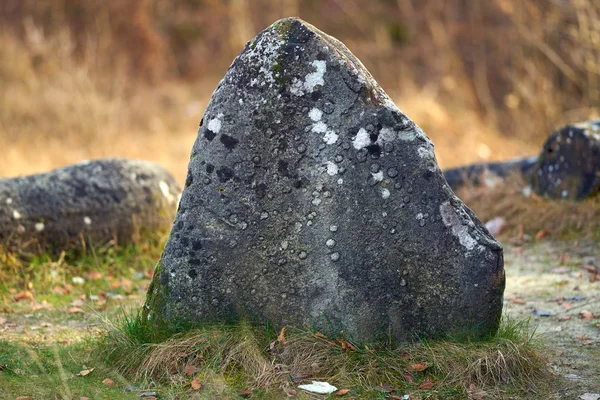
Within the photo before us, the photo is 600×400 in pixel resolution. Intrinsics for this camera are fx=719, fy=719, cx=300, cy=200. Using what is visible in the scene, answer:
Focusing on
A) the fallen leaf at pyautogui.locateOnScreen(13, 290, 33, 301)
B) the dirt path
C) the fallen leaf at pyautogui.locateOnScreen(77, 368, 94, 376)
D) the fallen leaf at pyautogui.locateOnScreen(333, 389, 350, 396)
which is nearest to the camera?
the fallen leaf at pyautogui.locateOnScreen(333, 389, 350, 396)

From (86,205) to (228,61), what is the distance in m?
13.5

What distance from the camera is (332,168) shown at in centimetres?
350

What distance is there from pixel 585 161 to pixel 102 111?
9.31 meters

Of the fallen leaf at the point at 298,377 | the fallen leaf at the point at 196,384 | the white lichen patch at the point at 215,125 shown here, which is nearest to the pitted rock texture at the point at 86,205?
the white lichen patch at the point at 215,125

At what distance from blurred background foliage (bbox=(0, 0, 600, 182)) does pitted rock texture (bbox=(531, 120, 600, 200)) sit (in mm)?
2670

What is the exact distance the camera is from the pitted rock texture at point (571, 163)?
6.43 meters

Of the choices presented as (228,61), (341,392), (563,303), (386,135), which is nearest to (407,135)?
(386,135)

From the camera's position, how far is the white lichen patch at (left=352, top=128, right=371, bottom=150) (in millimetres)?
3496

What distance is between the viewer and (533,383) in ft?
11.0

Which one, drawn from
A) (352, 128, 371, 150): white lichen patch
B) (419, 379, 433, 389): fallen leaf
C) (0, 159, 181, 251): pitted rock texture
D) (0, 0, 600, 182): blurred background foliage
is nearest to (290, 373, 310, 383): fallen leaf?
(419, 379, 433, 389): fallen leaf

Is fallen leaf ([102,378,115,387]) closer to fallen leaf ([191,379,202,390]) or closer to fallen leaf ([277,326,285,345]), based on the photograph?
fallen leaf ([191,379,202,390])

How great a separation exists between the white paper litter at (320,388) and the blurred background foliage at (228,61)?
7.01 metres

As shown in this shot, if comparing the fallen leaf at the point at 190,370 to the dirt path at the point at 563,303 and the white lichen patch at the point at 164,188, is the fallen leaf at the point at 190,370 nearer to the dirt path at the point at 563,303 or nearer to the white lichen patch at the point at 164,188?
the dirt path at the point at 563,303

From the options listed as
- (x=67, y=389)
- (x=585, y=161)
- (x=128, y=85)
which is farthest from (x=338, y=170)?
(x=128, y=85)
